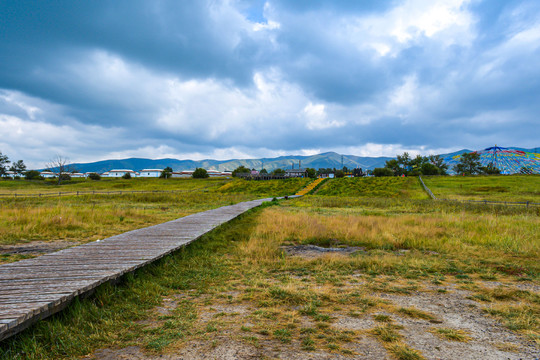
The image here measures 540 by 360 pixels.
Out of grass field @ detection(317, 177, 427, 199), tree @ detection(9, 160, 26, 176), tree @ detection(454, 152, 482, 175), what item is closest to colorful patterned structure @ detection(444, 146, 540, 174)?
tree @ detection(454, 152, 482, 175)

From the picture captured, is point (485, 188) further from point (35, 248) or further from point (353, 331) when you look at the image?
point (35, 248)

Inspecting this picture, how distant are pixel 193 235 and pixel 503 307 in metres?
8.75

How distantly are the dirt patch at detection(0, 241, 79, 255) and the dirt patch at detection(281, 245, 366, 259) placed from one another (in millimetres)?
8270

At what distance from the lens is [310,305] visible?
5355 mm

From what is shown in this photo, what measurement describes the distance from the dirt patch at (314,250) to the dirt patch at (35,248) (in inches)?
Result: 326

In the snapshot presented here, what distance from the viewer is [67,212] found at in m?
17.3

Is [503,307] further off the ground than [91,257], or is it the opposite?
[91,257]

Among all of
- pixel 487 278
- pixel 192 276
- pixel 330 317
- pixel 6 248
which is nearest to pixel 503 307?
pixel 487 278

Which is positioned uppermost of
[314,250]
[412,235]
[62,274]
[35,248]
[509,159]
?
[509,159]

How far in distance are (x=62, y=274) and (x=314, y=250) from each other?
25.7 feet

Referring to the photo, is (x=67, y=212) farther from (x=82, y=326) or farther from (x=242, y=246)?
(x=82, y=326)

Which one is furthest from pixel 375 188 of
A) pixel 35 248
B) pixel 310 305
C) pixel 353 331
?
pixel 353 331

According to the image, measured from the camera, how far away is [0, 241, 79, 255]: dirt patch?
9727 millimetres

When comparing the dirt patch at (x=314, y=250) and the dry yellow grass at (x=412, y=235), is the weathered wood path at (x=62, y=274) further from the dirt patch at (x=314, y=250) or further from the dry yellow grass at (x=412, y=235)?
the dry yellow grass at (x=412, y=235)
